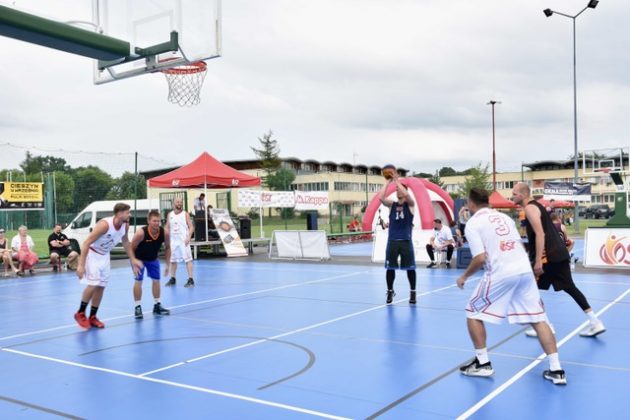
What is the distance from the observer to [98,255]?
8.48m

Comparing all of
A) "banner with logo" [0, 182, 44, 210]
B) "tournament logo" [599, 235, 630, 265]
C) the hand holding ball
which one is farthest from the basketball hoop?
"tournament logo" [599, 235, 630, 265]

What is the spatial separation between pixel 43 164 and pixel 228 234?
9.44 meters

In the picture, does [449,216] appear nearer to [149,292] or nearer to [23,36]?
[149,292]

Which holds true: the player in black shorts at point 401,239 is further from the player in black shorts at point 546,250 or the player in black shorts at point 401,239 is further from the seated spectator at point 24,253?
the seated spectator at point 24,253

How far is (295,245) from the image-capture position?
65.3 feet

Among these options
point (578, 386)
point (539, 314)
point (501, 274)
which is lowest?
point (578, 386)

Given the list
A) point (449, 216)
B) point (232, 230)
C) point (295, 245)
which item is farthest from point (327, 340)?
point (449, 216)

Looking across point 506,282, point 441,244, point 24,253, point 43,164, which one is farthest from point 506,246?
point 43,164

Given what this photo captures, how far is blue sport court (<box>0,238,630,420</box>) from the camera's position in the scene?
492 centimetres

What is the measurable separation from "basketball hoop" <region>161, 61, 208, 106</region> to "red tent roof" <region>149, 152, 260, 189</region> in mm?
7851

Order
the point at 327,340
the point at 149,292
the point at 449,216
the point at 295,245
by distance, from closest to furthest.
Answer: the point at 327,340
the point at 149,292
the point at 295,245
the point at 449,216

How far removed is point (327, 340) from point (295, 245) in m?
12.5

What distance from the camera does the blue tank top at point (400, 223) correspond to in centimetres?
987

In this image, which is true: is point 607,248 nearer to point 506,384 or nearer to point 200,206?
point 506,384
